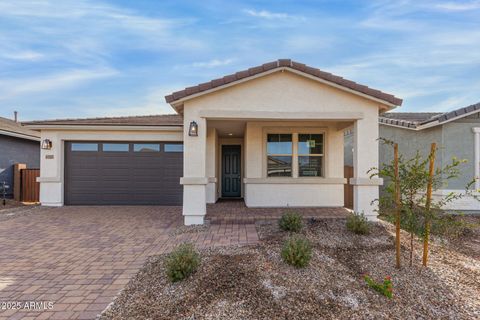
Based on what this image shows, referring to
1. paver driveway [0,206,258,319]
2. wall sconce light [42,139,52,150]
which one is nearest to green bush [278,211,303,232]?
paver driveway [0,206,258,319]

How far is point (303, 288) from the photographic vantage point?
344 centimetres

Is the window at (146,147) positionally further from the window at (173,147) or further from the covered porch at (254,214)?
the covered porch at (254,214)

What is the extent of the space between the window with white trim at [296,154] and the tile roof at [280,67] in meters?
2.47

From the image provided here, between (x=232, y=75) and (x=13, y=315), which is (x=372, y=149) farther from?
(x=13, y=315)

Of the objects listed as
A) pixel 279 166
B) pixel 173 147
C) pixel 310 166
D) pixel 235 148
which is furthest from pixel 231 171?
pixel 310 166

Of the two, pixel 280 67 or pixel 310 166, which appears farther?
pixel 310 166

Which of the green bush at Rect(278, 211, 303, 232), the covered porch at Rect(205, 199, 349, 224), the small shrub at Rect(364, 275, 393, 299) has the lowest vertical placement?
the small shrub at Rect(364, 275, 393, 299)

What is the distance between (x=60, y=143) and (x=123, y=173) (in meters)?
2.63

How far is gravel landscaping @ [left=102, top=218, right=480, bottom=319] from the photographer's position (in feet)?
9.87

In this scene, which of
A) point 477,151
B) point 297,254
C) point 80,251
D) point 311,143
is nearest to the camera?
point 297,254

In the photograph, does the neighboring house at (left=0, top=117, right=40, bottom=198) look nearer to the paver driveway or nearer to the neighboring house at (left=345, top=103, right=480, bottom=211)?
the paver driveway

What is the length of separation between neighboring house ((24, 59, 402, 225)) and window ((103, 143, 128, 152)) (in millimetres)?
40

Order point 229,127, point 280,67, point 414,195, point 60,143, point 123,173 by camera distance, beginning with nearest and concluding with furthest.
Result: point 414,195
point 280,67
point 229,127
point 60,143
point 123,173

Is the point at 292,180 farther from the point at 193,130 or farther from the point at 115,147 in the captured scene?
the point at 115,147
